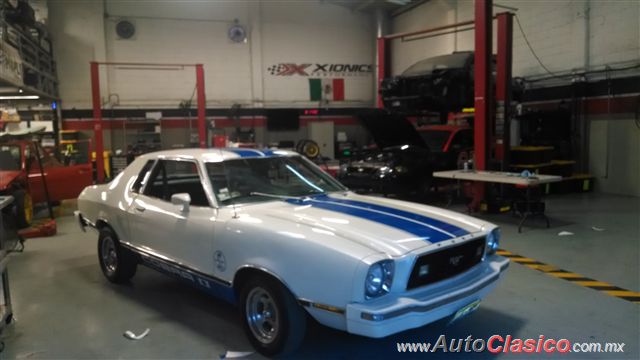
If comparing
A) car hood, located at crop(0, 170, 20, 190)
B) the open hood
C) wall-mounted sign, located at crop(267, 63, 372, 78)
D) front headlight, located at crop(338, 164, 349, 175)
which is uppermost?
wall-mounted sign, located at crop(267, 63, 372, 78)

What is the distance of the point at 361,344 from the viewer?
317 cm

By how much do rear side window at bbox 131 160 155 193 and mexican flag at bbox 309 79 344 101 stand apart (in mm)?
13858

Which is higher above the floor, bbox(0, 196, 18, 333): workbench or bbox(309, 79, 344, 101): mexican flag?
bbox(309, 79, 344, 101): mexican flag

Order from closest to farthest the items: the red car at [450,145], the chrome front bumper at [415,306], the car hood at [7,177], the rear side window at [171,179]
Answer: the chrome front bumper at [415,306] → the rear side window at [171,179] → the car hood at [7,177] → the red car at [450,145]

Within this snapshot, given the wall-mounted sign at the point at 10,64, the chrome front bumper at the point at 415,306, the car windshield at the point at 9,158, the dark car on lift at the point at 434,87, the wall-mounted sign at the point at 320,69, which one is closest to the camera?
the chrome front bumper at the point at 415,306

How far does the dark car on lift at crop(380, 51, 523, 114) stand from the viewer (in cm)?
982

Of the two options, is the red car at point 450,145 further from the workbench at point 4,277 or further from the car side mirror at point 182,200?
the workbench at point 4,277

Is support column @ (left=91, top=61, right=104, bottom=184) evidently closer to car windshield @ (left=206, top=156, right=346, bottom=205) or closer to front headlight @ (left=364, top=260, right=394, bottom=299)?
car windshield @ (left=206, top=156, right=346, bottom=205)

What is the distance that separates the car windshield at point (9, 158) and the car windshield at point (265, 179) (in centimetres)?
588

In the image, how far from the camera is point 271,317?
294cm

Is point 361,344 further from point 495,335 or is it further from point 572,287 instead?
point 572,287

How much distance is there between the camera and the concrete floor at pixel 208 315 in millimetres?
3184

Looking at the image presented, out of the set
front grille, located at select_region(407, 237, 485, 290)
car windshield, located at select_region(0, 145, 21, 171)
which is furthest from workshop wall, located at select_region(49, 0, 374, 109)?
front grille, located at select_region(407, 237, 485, 290)

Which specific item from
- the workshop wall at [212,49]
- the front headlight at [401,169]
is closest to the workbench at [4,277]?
the front headlight at [401,169]
